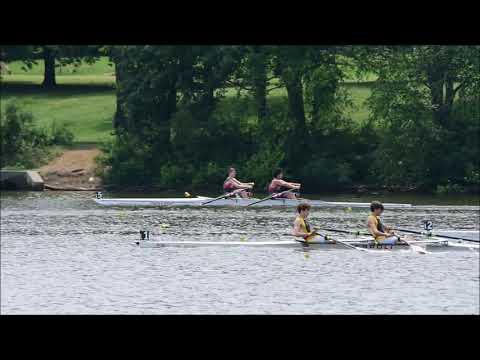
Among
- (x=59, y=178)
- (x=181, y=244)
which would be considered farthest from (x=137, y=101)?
(x=181, y=244)

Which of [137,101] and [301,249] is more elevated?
[137,101]

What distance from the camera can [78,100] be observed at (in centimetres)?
5894

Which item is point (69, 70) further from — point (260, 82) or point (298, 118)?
point (298, 118)

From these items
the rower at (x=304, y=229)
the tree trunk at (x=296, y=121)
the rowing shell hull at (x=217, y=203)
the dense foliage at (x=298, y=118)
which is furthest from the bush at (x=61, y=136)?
the rower at (x=304, y=229)

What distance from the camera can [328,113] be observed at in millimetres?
47406

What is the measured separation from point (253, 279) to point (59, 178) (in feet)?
85.3

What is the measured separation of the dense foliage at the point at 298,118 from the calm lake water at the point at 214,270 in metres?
10.9

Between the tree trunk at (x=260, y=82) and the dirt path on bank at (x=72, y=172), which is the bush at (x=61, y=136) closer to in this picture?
the dirt path on bank at (x=72, y=172)

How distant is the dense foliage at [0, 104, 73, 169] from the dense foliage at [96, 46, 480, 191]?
9.85 feet

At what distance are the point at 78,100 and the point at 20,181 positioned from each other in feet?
49.8

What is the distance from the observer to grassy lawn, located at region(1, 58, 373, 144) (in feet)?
174

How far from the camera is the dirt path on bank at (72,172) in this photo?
45844mm
